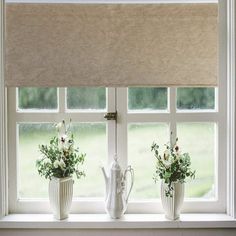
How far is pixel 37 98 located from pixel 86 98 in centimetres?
29

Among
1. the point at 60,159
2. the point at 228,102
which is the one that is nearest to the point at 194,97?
the point at 228,102

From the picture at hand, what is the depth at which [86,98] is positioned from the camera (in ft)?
8.08

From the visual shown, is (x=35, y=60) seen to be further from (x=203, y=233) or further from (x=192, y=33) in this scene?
(x=203, y=233)

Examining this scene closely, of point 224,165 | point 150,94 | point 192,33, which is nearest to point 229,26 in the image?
point 192,33

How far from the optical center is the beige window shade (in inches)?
92.1

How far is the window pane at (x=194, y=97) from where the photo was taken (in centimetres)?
246

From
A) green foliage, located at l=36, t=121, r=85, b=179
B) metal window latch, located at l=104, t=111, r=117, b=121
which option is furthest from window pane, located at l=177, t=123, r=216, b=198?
green foliage, located at l=36, t=121, r=85, b=179

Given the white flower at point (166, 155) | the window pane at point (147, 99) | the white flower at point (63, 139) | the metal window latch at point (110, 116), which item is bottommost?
the white flower at point (166, 155)

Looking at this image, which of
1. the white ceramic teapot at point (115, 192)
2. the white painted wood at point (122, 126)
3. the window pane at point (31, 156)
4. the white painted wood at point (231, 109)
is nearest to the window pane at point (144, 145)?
the white painted wood at point (122, 126)

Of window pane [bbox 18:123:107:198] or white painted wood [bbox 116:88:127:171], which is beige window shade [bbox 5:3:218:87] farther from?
window pane [bbox 18:123:107:198]

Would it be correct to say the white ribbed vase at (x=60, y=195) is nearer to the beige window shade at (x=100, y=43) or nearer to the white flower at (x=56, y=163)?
the white flower at (x=56, y=163)

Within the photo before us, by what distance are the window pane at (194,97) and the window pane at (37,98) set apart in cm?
74

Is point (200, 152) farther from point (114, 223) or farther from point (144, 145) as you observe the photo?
point (114, 223)

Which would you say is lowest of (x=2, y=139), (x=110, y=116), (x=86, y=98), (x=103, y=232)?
(x=103, y=232)
